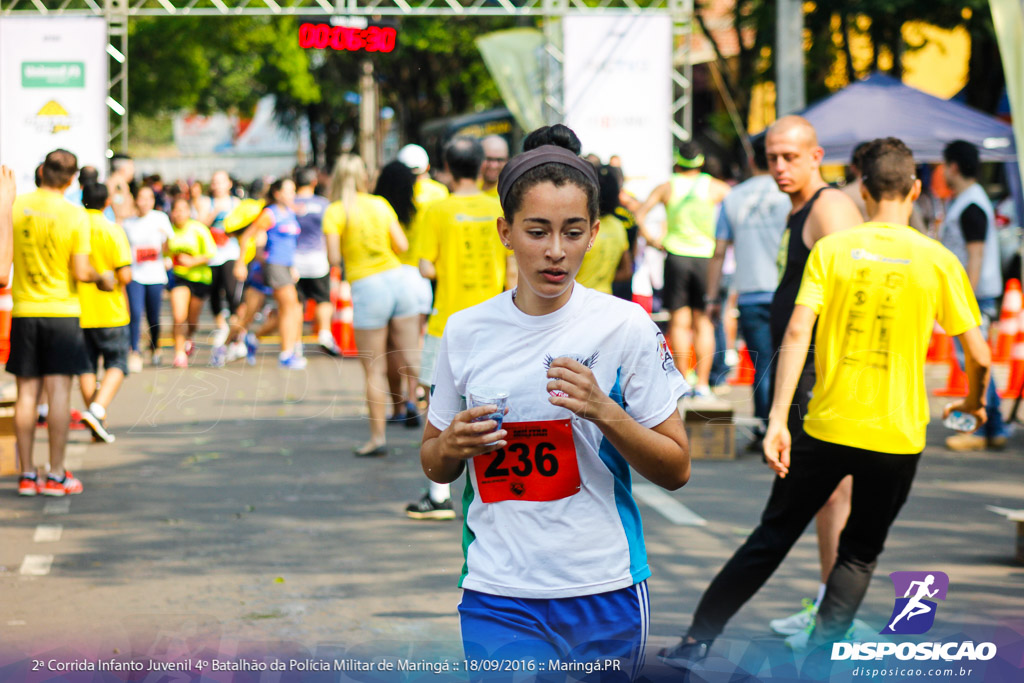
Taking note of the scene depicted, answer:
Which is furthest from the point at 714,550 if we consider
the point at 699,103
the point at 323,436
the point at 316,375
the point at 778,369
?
the point at 699,103

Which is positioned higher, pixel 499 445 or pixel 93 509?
pixel 499 445

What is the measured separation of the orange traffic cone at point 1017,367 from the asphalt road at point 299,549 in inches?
108

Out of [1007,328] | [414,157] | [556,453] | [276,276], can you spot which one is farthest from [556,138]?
[1007,328]

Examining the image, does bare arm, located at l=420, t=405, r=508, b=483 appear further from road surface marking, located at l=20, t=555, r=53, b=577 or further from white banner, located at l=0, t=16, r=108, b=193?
white banner, located at l=0, t=16, r=108, b=193

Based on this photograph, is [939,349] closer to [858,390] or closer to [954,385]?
[954,385]

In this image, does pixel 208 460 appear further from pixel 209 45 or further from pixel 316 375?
pixel 209 45

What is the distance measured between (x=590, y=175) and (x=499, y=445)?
63cm

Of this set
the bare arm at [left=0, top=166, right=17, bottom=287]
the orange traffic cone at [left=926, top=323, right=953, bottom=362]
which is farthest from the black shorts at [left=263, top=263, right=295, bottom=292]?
the bare arm at [left=0, top=166, right=17, bottom=287]

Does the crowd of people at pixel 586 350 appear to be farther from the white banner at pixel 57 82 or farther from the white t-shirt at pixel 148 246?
the white banner at pixel 57 82

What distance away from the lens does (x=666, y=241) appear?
34.0 feet

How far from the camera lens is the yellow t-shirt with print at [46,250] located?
23.5ft

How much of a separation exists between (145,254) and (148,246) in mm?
98

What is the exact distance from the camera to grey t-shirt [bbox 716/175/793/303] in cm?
814

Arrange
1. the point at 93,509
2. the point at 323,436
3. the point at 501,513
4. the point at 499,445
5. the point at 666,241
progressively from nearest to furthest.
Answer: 1. the point at 499,445
2. the point at 501,513
3. the point at 93,509
4. the point at 323,436
5. the point at 666,241
